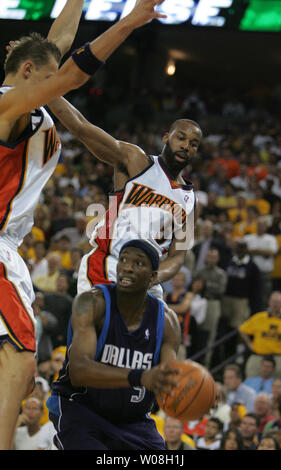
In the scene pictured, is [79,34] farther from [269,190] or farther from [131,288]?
[131,288]

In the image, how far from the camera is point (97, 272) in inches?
209

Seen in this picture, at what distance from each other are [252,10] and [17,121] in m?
11.3

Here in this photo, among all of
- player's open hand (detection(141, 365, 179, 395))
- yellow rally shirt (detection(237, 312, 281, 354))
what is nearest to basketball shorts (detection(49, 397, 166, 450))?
player's open hand (detection(141, 365, 179, 395))

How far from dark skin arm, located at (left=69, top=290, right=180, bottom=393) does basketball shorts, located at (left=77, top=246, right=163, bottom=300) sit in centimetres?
91

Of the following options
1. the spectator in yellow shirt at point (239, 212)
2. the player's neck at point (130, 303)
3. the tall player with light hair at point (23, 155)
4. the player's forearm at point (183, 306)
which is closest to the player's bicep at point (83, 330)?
the player's neck at point (130, 303)

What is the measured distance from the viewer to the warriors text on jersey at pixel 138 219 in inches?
208

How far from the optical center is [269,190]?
13.9m

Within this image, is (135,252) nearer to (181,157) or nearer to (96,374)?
(96,374)

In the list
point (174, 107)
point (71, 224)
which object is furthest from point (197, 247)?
point (174, 107)

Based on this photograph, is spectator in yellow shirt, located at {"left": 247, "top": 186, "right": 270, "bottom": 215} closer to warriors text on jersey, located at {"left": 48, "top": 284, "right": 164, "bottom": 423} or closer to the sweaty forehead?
warriors text on jersey, located at {"left": 48, "top": 284, "right": 164, "bottom": 423}

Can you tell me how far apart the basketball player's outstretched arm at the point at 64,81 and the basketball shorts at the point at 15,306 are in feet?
2.40

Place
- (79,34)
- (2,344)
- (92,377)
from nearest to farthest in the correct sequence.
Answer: (2,344), (92,377), (79,34)

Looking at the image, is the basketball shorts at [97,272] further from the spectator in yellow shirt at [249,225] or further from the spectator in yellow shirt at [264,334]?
the spectator in yellow shirt at [249,225]

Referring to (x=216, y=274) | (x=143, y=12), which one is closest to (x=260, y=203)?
(x=216, y=274)
